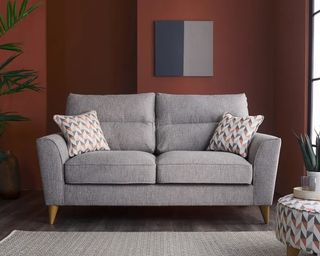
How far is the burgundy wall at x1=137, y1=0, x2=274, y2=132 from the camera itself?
494 cm

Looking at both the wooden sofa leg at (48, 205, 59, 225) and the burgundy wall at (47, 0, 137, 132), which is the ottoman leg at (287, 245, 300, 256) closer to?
the wooden sofa leg at (48, 205, 59, 225)

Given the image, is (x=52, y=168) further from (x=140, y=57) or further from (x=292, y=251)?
(x=140, y=57)

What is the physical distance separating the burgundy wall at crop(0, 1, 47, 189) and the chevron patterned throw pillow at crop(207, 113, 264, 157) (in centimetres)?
200

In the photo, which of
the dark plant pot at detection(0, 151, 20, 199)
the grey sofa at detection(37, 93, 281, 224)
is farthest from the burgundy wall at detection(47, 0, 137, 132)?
the grey sofa at detection(37, 93, 281, 224)

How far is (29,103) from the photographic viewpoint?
4.88 metres

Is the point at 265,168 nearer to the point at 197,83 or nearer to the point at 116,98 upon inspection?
the point at 116,98

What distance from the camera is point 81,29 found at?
542 cm

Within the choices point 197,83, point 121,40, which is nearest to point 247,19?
point 197,83

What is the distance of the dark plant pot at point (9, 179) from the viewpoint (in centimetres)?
446

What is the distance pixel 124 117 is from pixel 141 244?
1470 millimetres

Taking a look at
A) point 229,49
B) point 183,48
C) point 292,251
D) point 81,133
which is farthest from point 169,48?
point 292,251

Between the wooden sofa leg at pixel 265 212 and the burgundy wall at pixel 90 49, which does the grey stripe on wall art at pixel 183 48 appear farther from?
the wooden sofa leg at pixel 265 212

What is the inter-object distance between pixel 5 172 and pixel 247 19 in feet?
9.73

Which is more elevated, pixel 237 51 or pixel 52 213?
pixel 237 51
